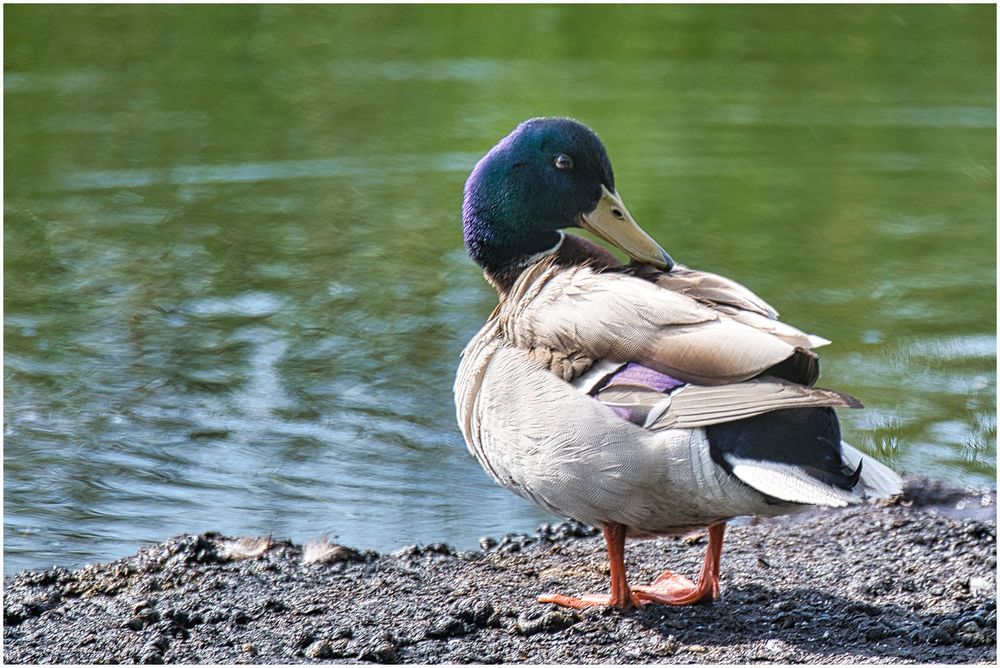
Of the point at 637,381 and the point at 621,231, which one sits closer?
the point at 637,381

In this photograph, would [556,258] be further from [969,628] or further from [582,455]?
[969,628]

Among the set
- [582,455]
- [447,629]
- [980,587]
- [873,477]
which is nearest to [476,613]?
[447,629]

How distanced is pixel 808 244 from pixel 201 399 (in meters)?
4.09

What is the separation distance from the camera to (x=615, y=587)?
416 centimetres

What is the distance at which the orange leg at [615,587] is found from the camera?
410cm

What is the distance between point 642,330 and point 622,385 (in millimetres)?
162

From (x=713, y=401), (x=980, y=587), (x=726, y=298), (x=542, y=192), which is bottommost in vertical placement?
(x=980, y=587)

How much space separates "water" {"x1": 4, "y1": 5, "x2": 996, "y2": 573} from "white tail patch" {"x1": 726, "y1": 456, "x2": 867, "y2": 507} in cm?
179

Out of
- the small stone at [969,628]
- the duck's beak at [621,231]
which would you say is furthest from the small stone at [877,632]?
the duck's beak at [621,231]

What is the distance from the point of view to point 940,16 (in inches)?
556

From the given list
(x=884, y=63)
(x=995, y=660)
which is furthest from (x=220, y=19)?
(x=995, y=660)

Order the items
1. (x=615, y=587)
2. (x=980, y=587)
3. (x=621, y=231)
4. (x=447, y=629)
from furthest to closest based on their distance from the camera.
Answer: (x=621, y=231) < (x=980, y=587) < (x=615, y=587) < (x=447, y=629)

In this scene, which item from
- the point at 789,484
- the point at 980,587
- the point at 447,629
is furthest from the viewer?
the point at 980,587

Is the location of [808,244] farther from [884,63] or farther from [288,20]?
[288,20]
